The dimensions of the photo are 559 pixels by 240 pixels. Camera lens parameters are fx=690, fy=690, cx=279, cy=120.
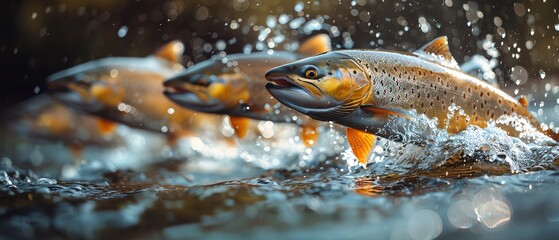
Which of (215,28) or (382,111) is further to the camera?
(215,28)

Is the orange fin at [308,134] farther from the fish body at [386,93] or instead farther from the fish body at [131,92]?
the fish body at [131,92]

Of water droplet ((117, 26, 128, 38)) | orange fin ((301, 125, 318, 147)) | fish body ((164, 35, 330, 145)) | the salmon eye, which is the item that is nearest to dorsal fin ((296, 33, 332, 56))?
fish body ((164, 35, 330, 145))

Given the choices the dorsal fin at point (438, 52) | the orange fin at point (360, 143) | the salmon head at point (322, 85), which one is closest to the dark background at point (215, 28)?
the dorsal fin at point (438, 52)

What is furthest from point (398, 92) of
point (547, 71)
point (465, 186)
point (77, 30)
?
point (77, 30)

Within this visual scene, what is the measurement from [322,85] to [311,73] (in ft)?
0.13

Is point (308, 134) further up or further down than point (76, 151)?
further down

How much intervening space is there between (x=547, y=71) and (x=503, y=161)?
182 cm

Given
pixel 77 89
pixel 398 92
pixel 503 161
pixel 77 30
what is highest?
pixel 77 30

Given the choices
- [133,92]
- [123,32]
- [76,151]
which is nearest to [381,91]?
[133,92]

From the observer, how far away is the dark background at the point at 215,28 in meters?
3.04

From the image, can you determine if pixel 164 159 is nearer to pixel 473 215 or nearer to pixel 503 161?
pixel 503 161

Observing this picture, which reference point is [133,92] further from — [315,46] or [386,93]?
[386,93]

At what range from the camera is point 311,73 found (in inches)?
62.4

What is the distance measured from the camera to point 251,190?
5.48 ft
